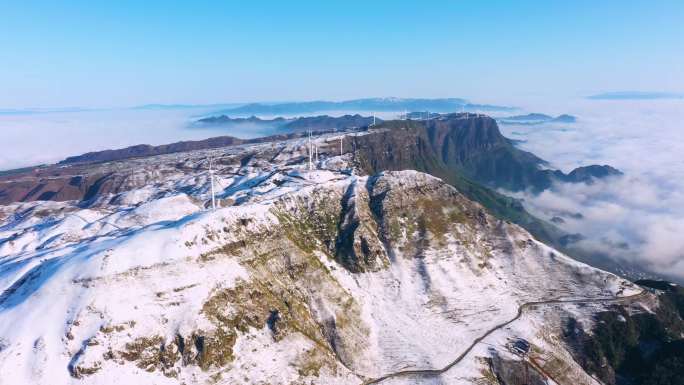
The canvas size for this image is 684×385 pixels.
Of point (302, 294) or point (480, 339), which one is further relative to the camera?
point (302, 294)

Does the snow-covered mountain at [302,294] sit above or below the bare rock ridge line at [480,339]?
above

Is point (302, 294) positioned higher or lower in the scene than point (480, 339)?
higher

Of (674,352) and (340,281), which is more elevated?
(340,281)

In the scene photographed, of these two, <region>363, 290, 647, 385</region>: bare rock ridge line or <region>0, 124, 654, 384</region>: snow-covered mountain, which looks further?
<region>363, 290, 647, 385</region>: bare rock ridge line

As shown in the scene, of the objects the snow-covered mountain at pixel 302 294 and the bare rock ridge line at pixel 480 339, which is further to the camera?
the bare rock ridge line at pixel 480 339

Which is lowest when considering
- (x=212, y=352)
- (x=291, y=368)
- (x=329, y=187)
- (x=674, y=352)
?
(x=674, y=352)

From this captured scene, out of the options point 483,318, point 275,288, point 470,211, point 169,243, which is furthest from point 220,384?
point 470,211

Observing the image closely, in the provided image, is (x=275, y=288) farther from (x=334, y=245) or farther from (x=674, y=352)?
(x=674, y=352)

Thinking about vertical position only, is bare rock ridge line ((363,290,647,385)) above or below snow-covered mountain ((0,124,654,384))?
below
